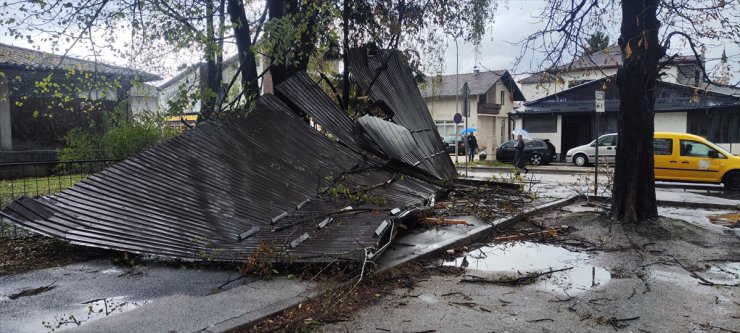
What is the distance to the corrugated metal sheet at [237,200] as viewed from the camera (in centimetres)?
557

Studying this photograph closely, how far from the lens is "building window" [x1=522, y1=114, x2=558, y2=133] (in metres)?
28.8

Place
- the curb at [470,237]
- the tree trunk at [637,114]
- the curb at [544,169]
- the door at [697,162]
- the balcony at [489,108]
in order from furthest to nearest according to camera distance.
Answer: the balcony at [489,108] → the curb at [544,169] → the door at [697,162] → the tree trunk at [637,114] → the curb at [470,237]

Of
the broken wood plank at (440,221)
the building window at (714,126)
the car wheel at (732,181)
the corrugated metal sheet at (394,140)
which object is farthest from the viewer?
the building window at (714,126)

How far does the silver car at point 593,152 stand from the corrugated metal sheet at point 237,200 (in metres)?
15.8

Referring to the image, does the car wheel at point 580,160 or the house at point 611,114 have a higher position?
the house at point 611,114

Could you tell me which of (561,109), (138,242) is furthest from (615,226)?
(561,109)

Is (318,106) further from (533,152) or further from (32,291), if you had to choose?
(533,152)

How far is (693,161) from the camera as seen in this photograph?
15.1m

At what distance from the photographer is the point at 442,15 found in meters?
13.3

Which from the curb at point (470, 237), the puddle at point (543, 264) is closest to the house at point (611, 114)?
the curb at point (470, 237)

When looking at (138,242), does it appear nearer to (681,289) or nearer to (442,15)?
(681,289)

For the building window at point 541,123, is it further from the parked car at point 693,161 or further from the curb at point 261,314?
the curb at point 261,314

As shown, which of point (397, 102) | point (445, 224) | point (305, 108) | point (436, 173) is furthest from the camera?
point (397, 102)

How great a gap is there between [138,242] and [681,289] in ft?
18.7
